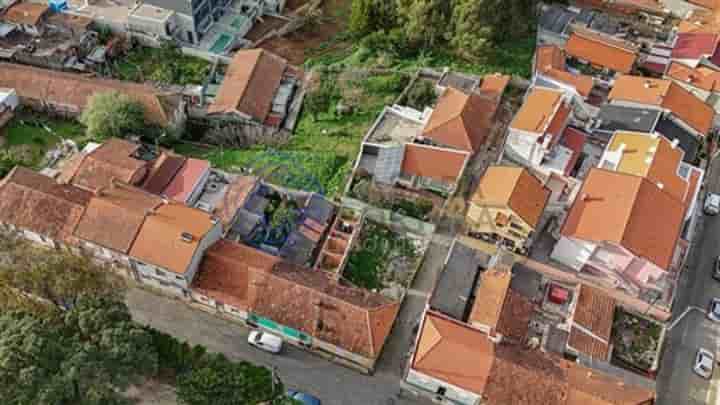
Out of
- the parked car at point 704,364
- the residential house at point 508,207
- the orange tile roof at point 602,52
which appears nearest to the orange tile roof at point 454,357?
the residential house at point 508,207

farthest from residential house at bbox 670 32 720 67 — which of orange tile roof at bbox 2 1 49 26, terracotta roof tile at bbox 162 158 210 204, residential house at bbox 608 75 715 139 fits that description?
orange tile roof at bbox 2 1 49 26

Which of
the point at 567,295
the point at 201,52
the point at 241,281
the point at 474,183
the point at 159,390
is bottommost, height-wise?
the point at 159,390

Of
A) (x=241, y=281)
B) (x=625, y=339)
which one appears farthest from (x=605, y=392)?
(x=241, y=281)

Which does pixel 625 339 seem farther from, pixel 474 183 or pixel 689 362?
pixel 474 183

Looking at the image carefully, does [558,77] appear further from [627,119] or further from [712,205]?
[712,205]

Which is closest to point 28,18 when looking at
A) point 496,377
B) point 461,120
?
point 461,120

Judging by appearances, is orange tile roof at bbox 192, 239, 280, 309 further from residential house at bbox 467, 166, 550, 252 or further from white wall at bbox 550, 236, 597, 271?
white wall at bbox 550, 236, 597, 271

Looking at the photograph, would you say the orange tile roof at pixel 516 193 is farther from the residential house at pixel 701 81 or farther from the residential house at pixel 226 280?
the residential house at pixel 701 81
